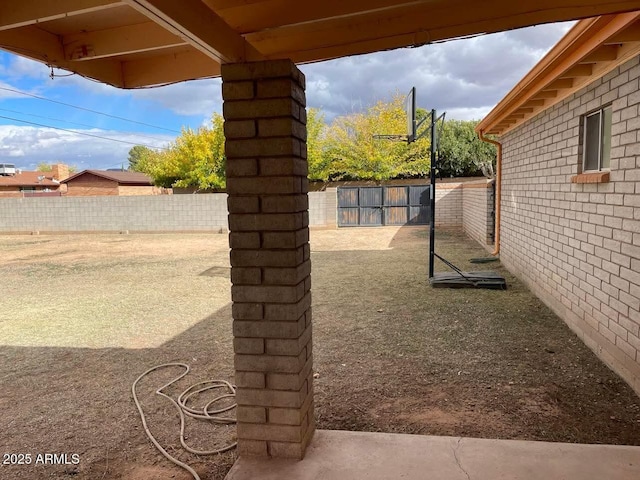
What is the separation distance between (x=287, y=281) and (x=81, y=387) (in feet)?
8.46

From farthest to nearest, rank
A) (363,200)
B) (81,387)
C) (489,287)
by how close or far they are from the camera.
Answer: (363,200), (489,287), (81,387)

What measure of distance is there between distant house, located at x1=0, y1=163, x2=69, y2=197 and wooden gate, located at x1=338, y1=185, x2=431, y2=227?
104 feet

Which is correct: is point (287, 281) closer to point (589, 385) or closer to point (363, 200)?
point (589, 385)

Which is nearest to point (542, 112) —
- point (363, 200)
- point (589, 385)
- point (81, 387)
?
point (589, 385)

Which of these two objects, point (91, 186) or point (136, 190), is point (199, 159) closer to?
point (136, 190)

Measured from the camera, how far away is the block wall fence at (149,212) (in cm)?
1648

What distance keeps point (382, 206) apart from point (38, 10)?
16.2 metres

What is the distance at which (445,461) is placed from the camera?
229 cm

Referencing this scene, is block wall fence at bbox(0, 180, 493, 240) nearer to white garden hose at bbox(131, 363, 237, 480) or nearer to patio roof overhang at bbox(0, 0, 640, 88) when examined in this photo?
white garden hose at bbox(131, 363, 237, 480)

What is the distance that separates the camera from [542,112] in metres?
6.07

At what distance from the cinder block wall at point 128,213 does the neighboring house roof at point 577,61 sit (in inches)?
438

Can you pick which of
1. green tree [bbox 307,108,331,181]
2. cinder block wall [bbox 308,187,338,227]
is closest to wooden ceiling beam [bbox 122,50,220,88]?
cinder block wall [bbox 308,187,338,227]

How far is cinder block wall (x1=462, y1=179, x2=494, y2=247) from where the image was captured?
10664 mm

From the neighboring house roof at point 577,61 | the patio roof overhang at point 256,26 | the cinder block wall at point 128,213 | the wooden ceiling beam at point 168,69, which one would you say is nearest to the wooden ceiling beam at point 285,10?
the patio roof overhang at point 256,26
